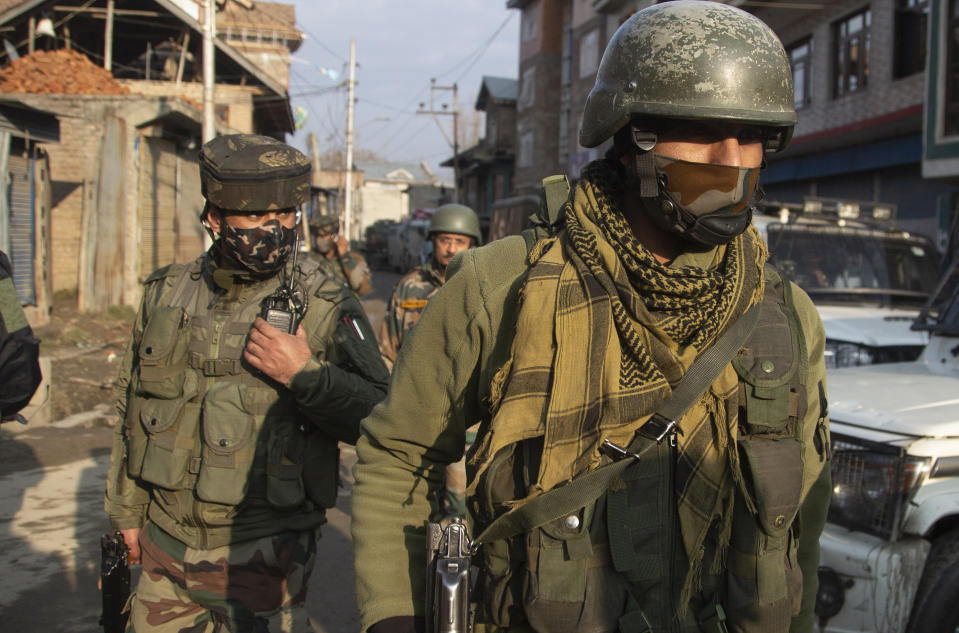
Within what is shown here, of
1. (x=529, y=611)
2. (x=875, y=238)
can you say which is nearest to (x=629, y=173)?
(x=529, y=611)

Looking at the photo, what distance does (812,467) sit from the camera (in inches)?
68.3

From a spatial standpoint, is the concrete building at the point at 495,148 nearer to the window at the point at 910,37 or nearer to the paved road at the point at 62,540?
the window at the point at 910,37

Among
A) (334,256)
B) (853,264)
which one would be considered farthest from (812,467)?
(334,256)

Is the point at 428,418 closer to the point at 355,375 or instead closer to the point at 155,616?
the point at 355,375

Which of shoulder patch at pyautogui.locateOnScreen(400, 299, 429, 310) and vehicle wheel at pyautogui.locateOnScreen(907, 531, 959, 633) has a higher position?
shoulder patch at pyautogui.locateOnScreen(400, 299, 429, 310)

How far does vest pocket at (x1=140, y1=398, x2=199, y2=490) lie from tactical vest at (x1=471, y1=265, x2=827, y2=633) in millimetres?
1458

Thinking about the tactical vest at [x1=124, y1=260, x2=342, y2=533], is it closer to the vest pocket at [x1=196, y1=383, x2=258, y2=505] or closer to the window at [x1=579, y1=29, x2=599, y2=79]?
the vest pocket at [x1=196, y1=383, x2=258, y2=505]

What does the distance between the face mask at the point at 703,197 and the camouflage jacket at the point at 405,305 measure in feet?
12.5

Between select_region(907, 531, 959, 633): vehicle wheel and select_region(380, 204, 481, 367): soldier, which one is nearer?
select_region(907, 531, 959, 633): vehicle wheel

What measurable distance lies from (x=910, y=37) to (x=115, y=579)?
58.2 ft

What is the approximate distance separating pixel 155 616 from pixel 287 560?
1.44 feet

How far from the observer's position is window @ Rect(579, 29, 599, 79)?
3070cm

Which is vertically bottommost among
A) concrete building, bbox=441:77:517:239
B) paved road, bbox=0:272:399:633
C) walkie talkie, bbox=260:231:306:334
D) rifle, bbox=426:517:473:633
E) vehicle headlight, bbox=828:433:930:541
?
paved road, bbox=0:272:399:633

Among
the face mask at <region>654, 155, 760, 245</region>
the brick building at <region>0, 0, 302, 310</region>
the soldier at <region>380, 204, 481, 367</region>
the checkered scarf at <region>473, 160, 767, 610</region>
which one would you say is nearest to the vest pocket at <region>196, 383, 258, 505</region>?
the checkered scarf at <region>473, 160, 767, 610</region>
